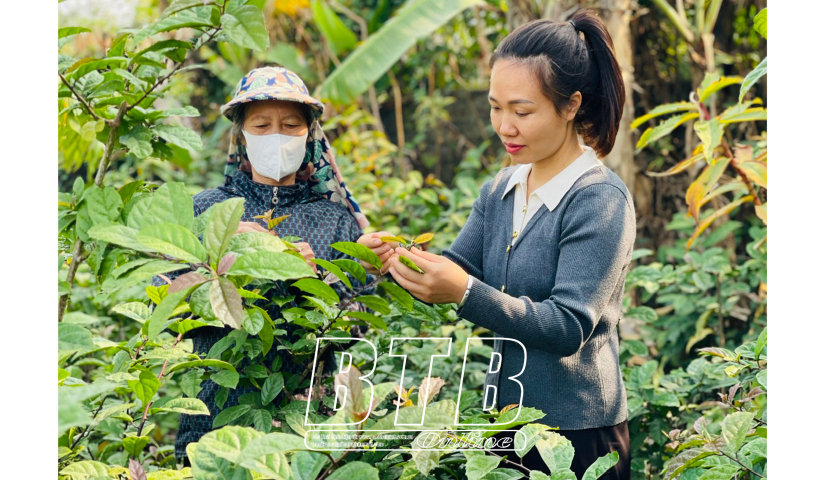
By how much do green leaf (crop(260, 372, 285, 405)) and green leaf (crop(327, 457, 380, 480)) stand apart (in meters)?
0.34

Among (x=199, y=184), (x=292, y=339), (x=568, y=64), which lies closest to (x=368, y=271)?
(x=292, y=339)

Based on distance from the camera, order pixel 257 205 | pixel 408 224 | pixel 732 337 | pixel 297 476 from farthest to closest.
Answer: pixel 408 224
pixel 732 337
pixel 257 205
pixel 297 476

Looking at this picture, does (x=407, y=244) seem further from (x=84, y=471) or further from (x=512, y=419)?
(x=84, y=471)

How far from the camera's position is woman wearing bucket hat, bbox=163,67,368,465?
4.77 feet

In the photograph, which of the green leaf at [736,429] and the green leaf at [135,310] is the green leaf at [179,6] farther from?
the green leaf at [736,429]

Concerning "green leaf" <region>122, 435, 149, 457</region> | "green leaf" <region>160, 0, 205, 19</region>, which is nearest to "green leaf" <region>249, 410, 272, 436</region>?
"green leaf" <region>122, 435, 149, 457</region>

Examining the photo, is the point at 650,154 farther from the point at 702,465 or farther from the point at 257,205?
the point at 702,465

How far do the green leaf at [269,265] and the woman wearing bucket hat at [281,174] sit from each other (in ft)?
2.09

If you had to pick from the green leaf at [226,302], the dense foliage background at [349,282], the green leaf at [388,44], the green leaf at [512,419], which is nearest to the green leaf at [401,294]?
the dense foliage background at [349,282]

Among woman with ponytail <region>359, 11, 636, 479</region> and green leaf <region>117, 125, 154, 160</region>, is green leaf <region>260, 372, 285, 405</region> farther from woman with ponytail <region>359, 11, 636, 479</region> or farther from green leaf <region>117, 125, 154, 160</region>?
green leaf <region>117, 125, 154, 160</region>

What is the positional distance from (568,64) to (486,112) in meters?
3.84

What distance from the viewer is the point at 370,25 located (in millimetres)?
5055

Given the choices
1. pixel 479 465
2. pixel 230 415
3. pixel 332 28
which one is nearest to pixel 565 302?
pixel 479 465

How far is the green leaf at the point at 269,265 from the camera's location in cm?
78
